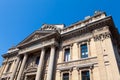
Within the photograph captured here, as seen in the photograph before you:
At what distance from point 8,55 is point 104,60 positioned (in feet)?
62.8

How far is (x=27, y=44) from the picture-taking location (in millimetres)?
19312

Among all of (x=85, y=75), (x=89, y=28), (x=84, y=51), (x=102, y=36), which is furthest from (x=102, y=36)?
(x=85, y=75)

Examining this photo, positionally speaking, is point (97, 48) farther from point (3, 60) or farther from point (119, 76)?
point (3, 60)

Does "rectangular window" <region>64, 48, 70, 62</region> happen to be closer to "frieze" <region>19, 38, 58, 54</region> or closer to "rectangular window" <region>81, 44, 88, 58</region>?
"frieze" <region>19, 38, 58, 54</region>

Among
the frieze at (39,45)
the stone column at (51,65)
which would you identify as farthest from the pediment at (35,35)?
the stone column at (51,65)

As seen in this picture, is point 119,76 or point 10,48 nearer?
point 119,76

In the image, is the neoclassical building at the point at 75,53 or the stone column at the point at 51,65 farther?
the stone column at the point at 51,65

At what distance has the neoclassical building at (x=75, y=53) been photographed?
38.6 feet

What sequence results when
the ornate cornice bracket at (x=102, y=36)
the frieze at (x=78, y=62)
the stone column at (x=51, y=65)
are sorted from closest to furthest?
the frieze at (x=78, y=62)
the ornate cornice bracket at (x=102, y=36)
the stone column at (x=51, y=65)

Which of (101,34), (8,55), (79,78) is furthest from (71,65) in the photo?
(8,55)

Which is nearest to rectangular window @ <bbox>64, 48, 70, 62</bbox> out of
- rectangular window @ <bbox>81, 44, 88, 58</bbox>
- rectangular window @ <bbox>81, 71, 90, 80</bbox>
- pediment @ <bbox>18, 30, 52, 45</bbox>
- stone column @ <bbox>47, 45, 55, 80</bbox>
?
stone column @ <bbox>47, 45, 55, 80</bbox>

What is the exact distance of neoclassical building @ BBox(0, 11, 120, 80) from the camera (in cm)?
1175

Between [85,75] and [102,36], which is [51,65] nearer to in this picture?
[85,75]

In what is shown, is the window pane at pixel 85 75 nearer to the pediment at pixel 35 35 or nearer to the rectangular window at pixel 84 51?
the rectangular window at pixel 84 51
